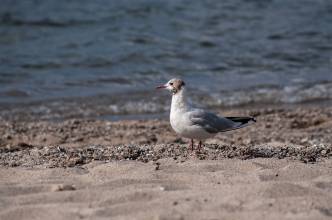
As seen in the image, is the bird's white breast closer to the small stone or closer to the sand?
the sand

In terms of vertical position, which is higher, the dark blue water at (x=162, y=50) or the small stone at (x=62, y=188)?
the dark blue water at (x=162, y=50)

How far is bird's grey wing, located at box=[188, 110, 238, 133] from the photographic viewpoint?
243 inches

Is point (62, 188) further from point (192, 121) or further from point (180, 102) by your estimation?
point (180, 102)

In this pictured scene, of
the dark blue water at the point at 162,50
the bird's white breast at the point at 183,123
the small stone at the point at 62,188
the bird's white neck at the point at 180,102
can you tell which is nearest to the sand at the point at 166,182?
the small stone at the point at 62,188

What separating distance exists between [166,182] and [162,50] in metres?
9.11

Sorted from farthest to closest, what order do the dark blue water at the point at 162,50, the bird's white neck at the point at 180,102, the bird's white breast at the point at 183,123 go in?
the dark blue water at the point at 162,50
the bird's white neck at the point at 180,102
the bird's white breast at the point at 183,123

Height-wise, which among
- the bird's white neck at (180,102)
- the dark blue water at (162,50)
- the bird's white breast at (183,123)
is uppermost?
the dark blue water at (162,50)

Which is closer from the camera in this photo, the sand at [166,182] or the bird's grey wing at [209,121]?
the sand at [166,182]

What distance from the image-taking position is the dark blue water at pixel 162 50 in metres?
11.1

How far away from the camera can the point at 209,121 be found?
246 inches

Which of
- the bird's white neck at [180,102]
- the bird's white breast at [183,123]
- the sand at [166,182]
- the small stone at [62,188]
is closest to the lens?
the sand at [166,182]

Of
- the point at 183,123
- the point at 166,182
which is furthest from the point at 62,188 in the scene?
the point at 183,123

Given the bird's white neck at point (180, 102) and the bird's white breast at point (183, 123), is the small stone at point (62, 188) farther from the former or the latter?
the bird's white neck at point (180, 102)

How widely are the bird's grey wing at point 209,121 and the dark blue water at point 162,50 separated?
3942mm
